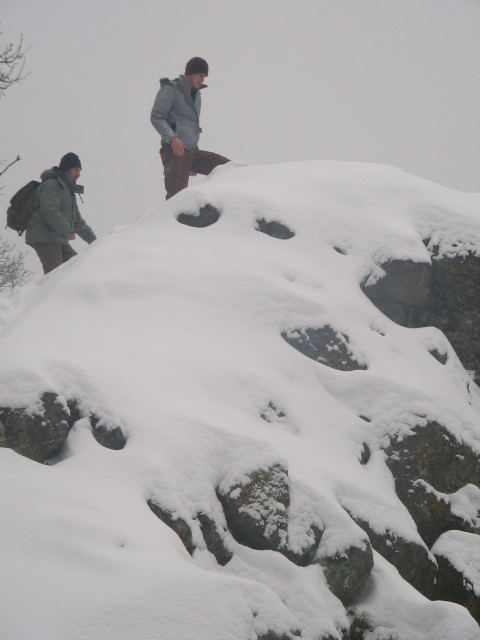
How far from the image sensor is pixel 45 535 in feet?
10.0

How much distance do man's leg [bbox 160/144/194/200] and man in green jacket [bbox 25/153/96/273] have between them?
1427mm

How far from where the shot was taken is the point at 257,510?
413 centimetres

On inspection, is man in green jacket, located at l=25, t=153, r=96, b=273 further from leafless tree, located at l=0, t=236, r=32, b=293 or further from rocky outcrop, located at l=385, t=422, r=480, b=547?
leafless tree, located at l=0, t=236, r=32, b=293

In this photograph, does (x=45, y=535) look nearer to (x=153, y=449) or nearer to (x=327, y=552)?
(x=153, y=449)

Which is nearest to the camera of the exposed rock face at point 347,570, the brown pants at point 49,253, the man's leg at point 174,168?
the exposed rock face at point 347,570

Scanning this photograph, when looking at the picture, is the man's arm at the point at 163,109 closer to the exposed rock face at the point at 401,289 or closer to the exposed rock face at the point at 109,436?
the exposed rock face at the point at 401,289

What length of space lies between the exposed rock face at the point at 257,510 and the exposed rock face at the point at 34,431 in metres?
1.25

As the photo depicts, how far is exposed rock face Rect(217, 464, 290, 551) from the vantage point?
161 inches

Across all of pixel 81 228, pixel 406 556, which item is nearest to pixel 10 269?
pixel 81 228

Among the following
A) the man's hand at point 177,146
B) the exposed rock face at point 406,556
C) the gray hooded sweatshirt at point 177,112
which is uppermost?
the gray hooded sweatshirt at point 177,112

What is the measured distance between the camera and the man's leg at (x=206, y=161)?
9602 mm

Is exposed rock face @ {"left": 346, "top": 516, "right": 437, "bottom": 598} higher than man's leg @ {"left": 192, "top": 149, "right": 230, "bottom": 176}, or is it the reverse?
man's leg @ {"left": 192, "top": 149, "right": 230, "bottom": 176}

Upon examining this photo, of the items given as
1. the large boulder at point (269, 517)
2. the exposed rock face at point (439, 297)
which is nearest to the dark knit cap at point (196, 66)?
the exposed rock face at point (439, 297)

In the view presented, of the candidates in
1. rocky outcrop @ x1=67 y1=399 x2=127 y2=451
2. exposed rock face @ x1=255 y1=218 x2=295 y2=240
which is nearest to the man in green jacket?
exposed rock face @ x1=255 y1=218 x2=295 y2=240
